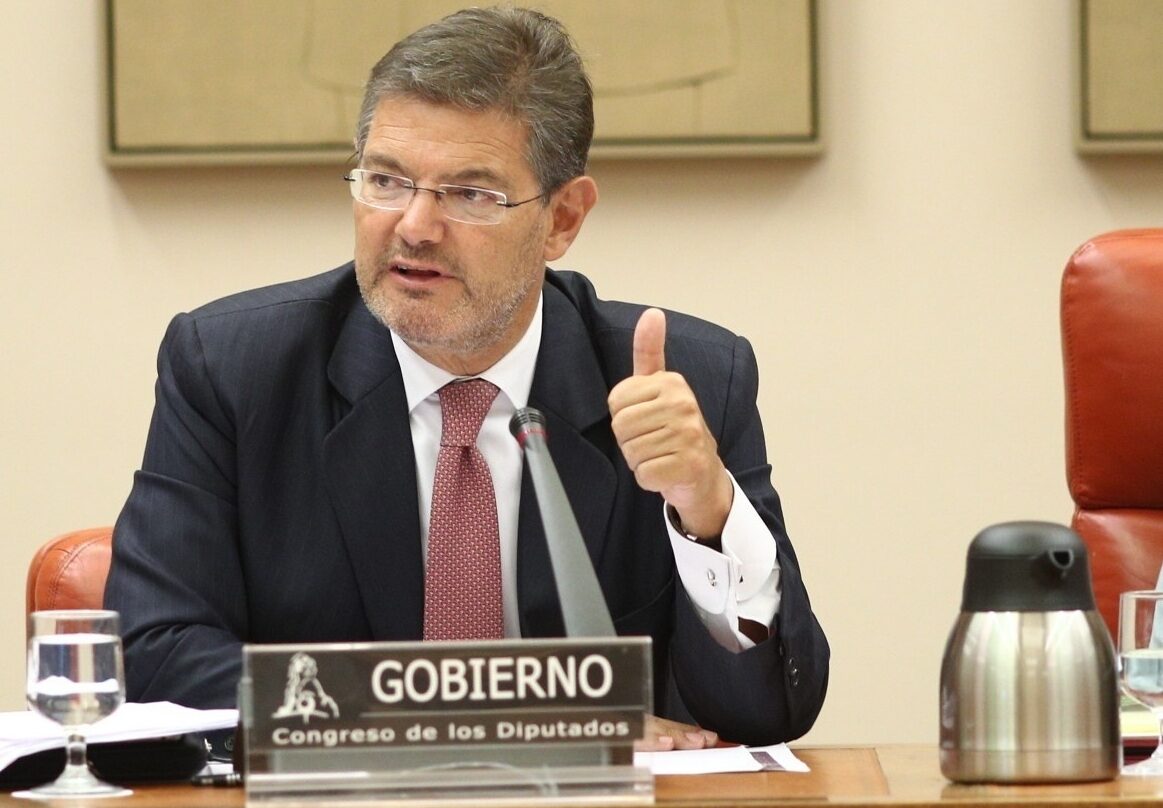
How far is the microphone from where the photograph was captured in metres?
1.53

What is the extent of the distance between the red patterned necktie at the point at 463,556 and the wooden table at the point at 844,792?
0.62 m

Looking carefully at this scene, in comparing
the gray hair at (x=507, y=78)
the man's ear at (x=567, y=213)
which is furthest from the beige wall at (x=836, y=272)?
the gray hair at (x=507, y=78)

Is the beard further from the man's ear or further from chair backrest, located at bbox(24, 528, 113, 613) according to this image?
chair backrest, located at bbox(24, 528, 113, 613)

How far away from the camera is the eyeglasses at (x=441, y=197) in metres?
2.13

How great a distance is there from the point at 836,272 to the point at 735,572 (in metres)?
1.34

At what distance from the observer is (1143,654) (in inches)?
59.6

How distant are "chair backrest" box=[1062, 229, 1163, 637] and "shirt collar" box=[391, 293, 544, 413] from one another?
2.49 feet

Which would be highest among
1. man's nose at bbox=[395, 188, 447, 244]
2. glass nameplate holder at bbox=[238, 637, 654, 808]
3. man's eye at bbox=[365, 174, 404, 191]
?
man's eye at bbox=[365, 174, 404, 191]

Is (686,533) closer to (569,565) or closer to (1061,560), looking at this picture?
(569,565)

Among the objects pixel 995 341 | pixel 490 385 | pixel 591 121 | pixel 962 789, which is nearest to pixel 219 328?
pixel 490 385

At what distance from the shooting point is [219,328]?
2258 millimetres

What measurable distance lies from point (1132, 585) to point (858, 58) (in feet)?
3.77

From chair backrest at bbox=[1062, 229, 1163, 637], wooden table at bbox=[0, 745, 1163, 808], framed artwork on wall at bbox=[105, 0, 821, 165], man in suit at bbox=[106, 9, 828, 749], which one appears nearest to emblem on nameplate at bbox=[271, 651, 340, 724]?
wooden table at bbox=[0, 745, 1163, 808]

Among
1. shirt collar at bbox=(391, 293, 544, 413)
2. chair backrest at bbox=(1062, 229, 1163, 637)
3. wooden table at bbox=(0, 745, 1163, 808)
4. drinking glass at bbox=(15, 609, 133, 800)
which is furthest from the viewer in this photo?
chair backrest at bbox=(1062, 229, 1163, 637)
